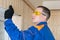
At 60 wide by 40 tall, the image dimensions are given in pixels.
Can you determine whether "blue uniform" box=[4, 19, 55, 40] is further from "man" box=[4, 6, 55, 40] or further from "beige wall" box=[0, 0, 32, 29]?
"beige wall" box=[0, 0, 32, 29]

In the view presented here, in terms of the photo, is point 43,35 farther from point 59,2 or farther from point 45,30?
point 59,2

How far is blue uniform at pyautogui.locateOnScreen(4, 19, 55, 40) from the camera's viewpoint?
165 centimetres

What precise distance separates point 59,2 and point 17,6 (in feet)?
6.09

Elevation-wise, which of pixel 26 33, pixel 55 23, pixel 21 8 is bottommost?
pixel 55 23

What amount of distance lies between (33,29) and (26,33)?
0.07 metres

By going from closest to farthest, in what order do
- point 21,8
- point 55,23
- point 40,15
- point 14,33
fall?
point 14,33 < point 40,15 < point 21,8 < point 55,23

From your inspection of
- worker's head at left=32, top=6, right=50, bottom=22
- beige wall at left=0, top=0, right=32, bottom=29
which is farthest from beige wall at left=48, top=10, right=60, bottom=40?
worker's head at left=32, top=6, right=50, bottom=22

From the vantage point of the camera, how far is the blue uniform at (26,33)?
165 cm

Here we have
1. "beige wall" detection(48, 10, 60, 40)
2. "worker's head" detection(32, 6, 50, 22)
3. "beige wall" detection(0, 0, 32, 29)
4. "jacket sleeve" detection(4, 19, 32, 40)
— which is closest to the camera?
"jacket sleeve" detection(4, 19, 32, 40)

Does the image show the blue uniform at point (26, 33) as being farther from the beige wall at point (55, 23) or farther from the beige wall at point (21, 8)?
the beige wall at point (55, 23)

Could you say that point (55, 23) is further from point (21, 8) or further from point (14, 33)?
point (14, 33)

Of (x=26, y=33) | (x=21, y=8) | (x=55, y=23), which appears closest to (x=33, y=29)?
(x=26, y=33)

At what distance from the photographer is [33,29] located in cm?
172

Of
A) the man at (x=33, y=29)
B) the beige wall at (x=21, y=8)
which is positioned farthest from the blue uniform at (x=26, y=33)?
the beige wall at (x=21, y=8)
